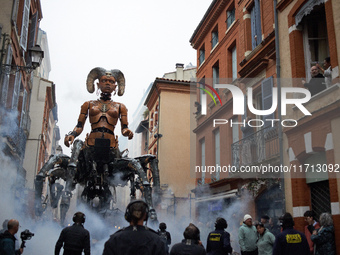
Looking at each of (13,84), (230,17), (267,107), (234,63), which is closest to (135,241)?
(267,107)

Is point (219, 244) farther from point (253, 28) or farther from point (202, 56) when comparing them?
point (202, 56)

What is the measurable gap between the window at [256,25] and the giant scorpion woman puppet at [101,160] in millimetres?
7724

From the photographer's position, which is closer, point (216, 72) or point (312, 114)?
point (312, 114)

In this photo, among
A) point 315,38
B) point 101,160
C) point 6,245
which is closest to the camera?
point 6,245

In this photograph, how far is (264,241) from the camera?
6.70 m

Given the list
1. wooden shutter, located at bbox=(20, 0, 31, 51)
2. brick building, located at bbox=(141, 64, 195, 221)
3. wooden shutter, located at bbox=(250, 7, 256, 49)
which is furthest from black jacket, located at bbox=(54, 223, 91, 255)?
brick building, located at bbox=(141, 64, 195, 221)

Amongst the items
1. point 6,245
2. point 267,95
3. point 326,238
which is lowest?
point 6,245

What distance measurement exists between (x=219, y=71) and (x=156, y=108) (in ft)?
37.2

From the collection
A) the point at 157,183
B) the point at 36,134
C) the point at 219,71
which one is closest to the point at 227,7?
the point at 219,71

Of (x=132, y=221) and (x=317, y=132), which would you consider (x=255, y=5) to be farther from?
(x=132, y=221)

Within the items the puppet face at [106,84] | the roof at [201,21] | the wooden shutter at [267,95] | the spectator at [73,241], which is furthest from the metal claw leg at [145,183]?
the roof at [201,21]

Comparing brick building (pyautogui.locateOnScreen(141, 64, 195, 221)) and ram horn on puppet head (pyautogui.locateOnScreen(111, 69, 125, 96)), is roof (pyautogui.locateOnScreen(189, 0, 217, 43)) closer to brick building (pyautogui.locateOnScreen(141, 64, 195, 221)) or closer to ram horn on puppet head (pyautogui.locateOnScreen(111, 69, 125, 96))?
brick building (pyautogui.locateOnScreen(141, 64, 195, 221))

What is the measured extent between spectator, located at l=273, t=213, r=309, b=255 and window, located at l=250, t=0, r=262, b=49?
10186 millimetres

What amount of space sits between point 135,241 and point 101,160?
516 cm
